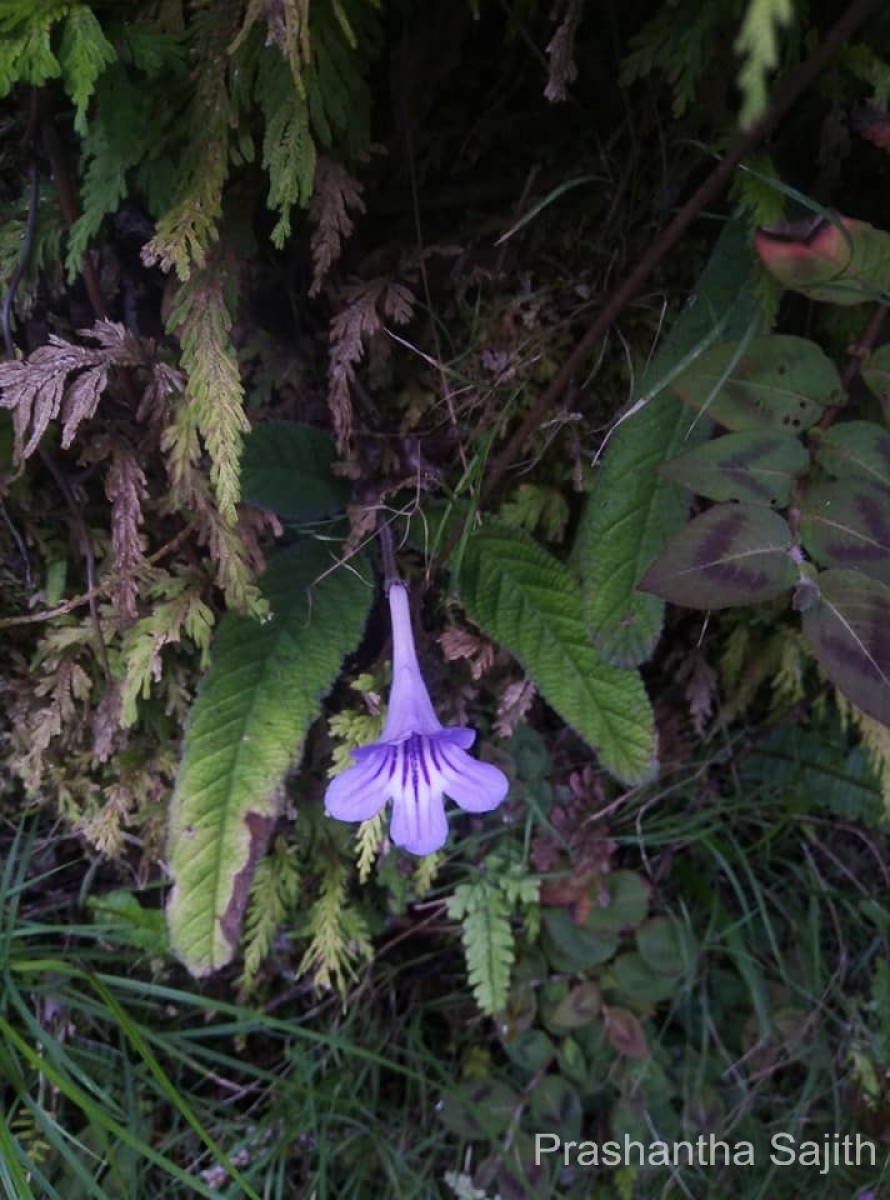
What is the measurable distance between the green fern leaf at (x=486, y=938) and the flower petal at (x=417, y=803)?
41 cm

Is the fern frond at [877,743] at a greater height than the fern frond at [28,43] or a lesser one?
lesser

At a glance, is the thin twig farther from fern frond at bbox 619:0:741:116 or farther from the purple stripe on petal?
fern frond at bbox 619:0:741:116

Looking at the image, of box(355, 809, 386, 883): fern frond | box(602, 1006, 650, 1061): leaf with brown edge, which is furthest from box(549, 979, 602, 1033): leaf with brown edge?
box(355, 809, 386, 883): fern frond

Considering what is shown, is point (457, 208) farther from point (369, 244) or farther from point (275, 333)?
point (275, 333)

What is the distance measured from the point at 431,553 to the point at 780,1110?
114 cm

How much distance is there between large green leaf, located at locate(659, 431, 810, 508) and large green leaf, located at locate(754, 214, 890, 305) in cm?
16

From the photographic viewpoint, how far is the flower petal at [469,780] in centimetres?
108

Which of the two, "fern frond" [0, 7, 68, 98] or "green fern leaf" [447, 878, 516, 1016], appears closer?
"fern frond" [0, 7, 68, 98]

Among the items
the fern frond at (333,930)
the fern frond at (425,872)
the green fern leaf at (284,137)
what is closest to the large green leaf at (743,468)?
the green fern leaf at (284,137)

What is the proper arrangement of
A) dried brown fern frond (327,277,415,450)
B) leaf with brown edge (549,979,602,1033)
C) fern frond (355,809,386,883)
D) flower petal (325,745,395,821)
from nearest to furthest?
flower petal (325,745,395,821)
dried brown fern frond (327,277,415,450)
fern frond (355,809,386,883)
leaf with brown edge (549,979,602,1033)

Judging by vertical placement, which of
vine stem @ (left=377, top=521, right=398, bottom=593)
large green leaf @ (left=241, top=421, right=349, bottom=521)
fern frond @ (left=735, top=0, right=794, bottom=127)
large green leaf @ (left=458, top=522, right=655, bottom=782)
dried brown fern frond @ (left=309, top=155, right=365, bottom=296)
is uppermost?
fern frond @ (left=735, top=0, right=794, bottom=127)

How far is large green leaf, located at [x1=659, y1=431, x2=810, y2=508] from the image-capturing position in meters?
0.98

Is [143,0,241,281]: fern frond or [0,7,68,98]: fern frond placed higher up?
[0,7,68,98]: fern frond

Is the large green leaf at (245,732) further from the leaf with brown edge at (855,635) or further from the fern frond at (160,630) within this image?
the leaf with brown edge at (855,635)
